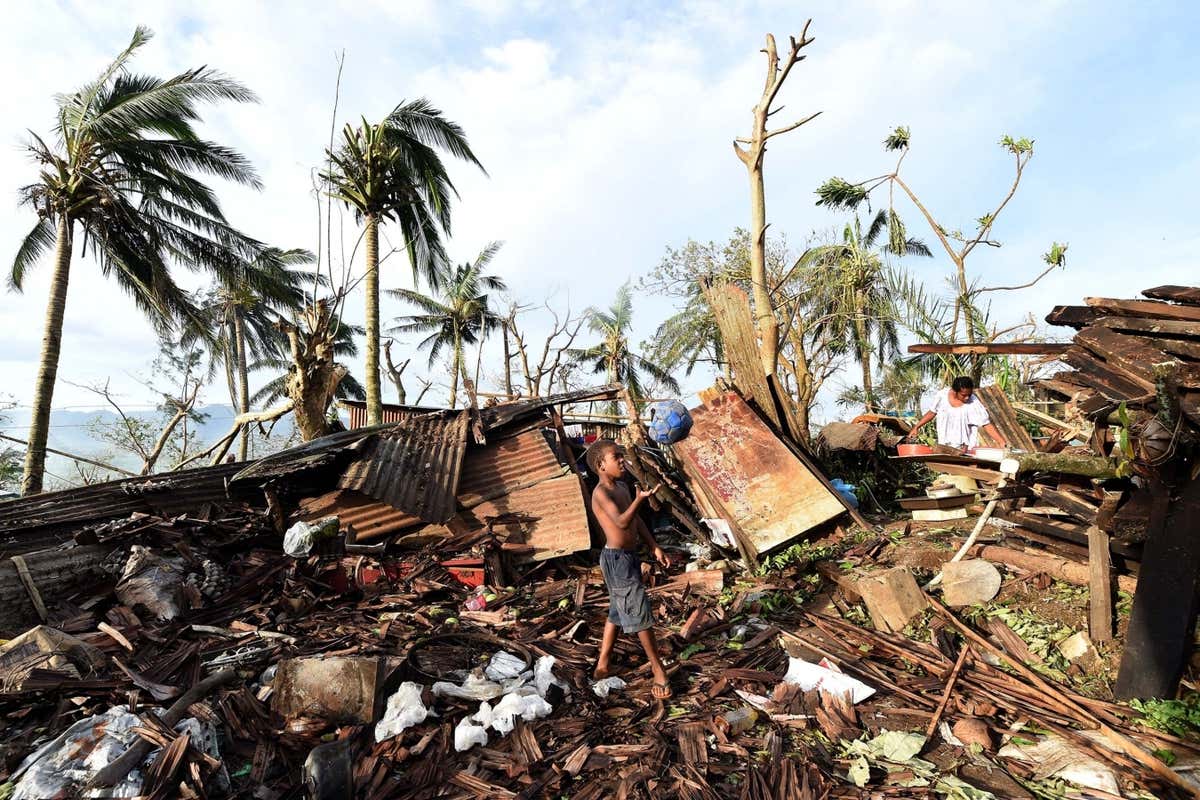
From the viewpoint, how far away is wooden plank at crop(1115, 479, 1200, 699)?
126 inches

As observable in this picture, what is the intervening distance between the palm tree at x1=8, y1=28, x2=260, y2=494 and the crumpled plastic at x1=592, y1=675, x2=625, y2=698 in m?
12.8

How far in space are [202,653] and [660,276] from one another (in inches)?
865

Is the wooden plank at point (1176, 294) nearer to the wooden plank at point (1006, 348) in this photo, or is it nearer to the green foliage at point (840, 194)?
the wooden plank at point (1006, 348)

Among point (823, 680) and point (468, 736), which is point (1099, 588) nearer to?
point (823, 680)

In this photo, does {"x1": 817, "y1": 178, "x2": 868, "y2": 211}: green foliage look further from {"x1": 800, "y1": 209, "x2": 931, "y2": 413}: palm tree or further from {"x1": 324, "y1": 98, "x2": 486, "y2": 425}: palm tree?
{"x1": 324, "y1": 98, "x2": 486, "y2": 425}: palm tree

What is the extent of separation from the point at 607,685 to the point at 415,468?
382 cm

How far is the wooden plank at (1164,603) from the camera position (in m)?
3.19

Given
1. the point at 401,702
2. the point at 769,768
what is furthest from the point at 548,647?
the point at 769,768

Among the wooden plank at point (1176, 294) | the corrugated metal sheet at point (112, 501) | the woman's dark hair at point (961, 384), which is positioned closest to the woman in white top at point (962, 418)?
the woman's dark hair at point (961, 384)

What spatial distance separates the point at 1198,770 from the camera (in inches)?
108

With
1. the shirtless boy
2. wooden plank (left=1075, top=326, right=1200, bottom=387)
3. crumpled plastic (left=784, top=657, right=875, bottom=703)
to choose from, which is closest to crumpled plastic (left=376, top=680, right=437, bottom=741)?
the shirtless boy

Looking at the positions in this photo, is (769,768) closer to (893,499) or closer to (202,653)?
(202,653)

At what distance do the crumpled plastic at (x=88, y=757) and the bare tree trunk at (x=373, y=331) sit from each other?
1084 centimetres

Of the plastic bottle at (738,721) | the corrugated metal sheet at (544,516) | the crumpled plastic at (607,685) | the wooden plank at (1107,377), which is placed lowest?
the plastic bottle at (738,721)
